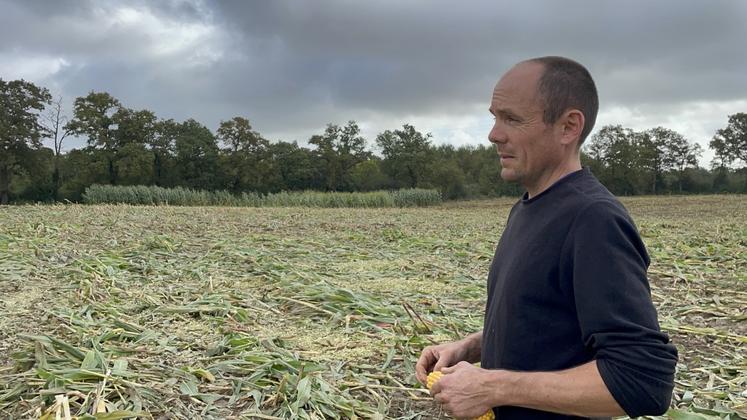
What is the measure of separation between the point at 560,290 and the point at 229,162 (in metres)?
44.9

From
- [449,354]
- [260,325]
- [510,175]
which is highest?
[510,175]

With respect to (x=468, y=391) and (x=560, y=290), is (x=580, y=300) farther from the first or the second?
(x=468, y=391)

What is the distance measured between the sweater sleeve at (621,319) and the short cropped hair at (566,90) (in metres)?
0.31

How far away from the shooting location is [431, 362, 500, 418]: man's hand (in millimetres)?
1473

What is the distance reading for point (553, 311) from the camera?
4.84 feet

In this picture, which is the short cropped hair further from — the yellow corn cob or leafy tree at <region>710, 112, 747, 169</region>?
leafy tree at <region>710, 112, 747, 169</region>

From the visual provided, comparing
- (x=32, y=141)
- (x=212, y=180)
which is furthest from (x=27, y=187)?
(x=212, y=180)

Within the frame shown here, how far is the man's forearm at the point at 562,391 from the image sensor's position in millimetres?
1326

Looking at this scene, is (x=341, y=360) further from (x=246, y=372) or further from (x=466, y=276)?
(x=466, y=276)

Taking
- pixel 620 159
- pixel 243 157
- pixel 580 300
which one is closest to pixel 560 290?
pixel 580 300

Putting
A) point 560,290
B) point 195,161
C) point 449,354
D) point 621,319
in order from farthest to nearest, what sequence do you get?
point 195,161
point 449,354
point 560,290
point 621,319

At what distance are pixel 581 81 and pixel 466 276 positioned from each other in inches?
206

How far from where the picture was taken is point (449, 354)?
192 cm

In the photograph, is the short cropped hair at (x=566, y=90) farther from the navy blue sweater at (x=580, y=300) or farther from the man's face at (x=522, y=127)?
the navy blue sweater at (x=580, y=300)
